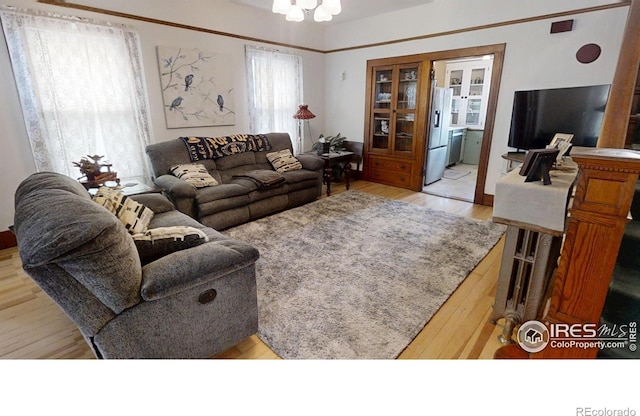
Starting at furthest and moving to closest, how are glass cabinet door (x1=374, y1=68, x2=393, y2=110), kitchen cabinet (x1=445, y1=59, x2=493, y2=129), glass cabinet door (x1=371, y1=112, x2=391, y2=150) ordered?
kitchen cabinet (x1=445, y1=59, x2=493, y2=129)
glass cabinet door (x1=371, y1=112, x2=391, y2=150)
glass cabinet door (x1=374, y1=68, x2=393, y2=110)

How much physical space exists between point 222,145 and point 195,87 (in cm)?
82

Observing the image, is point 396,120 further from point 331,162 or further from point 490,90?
point 490,90

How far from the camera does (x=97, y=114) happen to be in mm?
3195

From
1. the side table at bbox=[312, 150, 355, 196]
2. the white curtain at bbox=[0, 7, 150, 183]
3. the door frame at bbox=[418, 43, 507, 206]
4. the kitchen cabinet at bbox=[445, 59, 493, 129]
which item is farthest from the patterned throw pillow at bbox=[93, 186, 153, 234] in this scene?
the kitchen cabinet at bbox=[445, 59, 493, 129]

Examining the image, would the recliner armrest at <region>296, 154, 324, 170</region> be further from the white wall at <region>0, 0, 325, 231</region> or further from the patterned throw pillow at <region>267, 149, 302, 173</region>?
the white wall at <region>0, 0, 325, 231</region>

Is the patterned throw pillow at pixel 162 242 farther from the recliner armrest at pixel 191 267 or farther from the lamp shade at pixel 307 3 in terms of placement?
the lamp shade at pixel 307 3

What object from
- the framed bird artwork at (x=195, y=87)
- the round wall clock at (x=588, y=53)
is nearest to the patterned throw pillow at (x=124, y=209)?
the framed bird artwork at (x=195, y=87)

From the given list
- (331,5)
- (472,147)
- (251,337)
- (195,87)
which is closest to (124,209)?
(251,337)

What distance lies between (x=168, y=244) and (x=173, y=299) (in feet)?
1.00

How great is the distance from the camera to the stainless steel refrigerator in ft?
15.3

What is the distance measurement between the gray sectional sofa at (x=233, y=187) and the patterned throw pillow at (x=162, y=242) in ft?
5.04

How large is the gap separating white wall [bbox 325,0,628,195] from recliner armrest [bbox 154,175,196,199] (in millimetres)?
A: 3442
